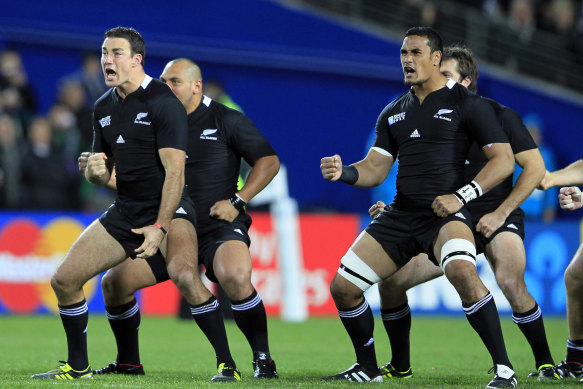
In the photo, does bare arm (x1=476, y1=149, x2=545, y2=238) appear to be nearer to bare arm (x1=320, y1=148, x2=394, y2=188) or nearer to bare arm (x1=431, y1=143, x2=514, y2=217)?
bare arm (x1=431, y1=143, x2=514, y2=217)

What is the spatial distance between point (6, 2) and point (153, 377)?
11498 millimetres

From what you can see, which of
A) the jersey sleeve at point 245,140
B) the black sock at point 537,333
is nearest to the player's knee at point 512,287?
the black sock at point 537,333

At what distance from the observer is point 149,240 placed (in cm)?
708

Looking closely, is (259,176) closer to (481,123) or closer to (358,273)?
(358,273)

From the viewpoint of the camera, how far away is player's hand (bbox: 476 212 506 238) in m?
7.41

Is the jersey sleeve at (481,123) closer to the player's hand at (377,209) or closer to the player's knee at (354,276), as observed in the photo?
the player's hand at (377,209)

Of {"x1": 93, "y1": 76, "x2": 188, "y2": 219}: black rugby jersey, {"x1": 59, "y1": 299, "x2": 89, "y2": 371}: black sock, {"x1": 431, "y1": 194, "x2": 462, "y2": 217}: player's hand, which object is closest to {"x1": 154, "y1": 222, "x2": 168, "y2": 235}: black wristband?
{"x1": 93, "y1": 76, "x2": 188, "y2": 219}: black rugby jersey

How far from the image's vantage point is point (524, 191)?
746 centimetres

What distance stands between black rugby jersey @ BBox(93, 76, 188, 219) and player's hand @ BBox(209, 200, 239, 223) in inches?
22.4

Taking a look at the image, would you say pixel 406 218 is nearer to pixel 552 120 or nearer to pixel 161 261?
pixel 161 261

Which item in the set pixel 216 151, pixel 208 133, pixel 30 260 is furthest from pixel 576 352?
pixel 30 260

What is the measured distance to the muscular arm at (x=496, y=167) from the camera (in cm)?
720

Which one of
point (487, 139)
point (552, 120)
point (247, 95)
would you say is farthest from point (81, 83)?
point (487, 139)

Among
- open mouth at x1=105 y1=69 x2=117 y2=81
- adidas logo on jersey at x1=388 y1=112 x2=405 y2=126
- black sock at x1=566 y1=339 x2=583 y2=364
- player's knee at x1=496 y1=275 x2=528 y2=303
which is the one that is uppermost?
open mouth at x1=105 y1=69 x2=117 y2=81
